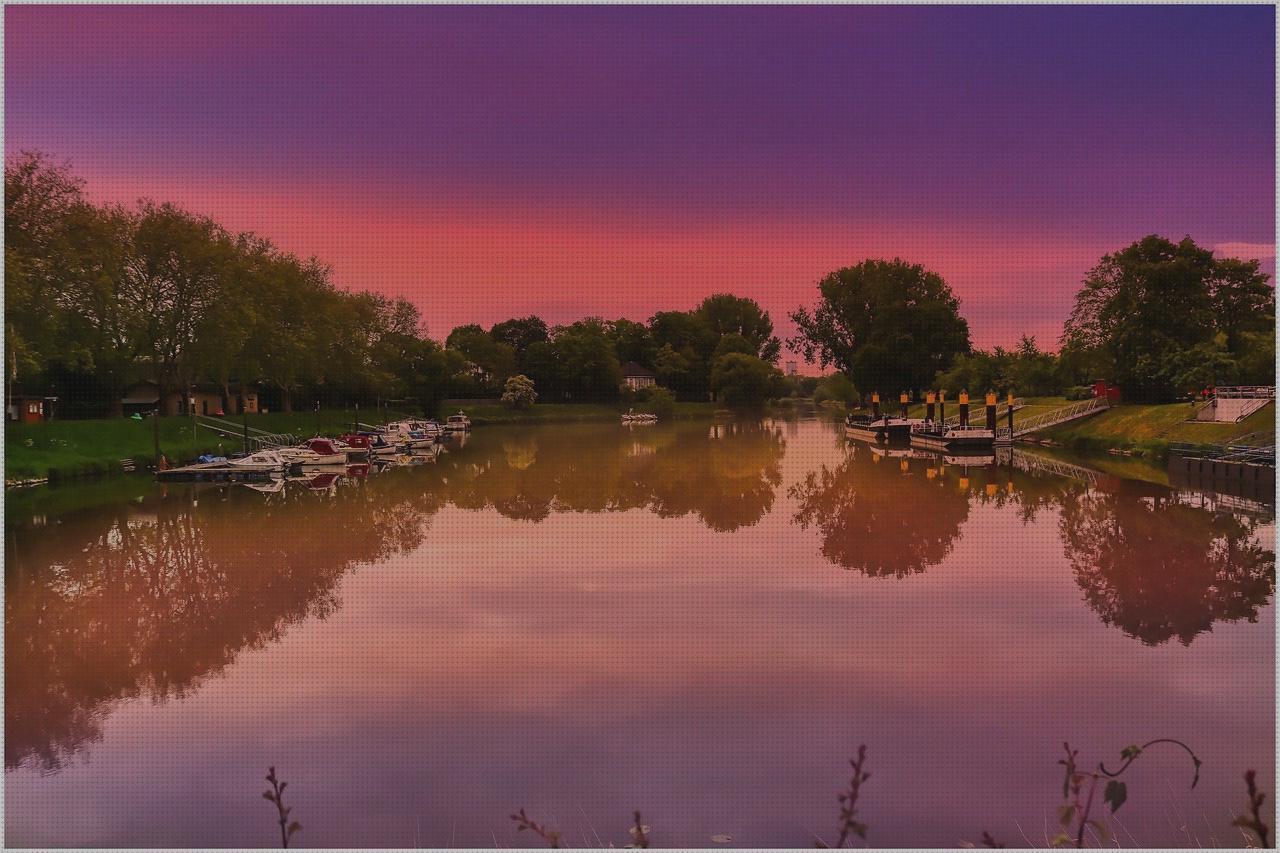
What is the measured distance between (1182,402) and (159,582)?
5358 cm

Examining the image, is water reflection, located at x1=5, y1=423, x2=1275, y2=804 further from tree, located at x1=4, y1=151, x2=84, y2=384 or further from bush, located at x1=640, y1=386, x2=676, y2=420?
bush, located at x1=640, y1=386, x2=676, y2=420

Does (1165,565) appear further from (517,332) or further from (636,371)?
(636,371)

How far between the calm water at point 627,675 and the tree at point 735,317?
142454 millimetres

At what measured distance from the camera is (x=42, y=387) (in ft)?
178

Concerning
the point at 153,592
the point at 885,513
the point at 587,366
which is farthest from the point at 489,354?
the point at 153,592

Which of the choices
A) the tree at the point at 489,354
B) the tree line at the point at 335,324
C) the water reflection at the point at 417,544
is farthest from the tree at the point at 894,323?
the water reflection at the point at 417,544

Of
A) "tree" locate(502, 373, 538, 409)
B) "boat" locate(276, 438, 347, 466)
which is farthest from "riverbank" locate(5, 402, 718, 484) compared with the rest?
"tree" locate(502, 373, 538, 409)

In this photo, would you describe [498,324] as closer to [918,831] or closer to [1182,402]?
[1182,402]

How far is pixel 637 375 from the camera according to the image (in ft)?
495

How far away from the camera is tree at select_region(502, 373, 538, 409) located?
116562mm

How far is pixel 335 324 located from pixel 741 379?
7729 centimetres

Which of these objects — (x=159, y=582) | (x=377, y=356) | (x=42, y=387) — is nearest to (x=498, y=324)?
(x=377, y=356)

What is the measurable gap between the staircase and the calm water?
3574 centimetres

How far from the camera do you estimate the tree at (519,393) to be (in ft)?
382
